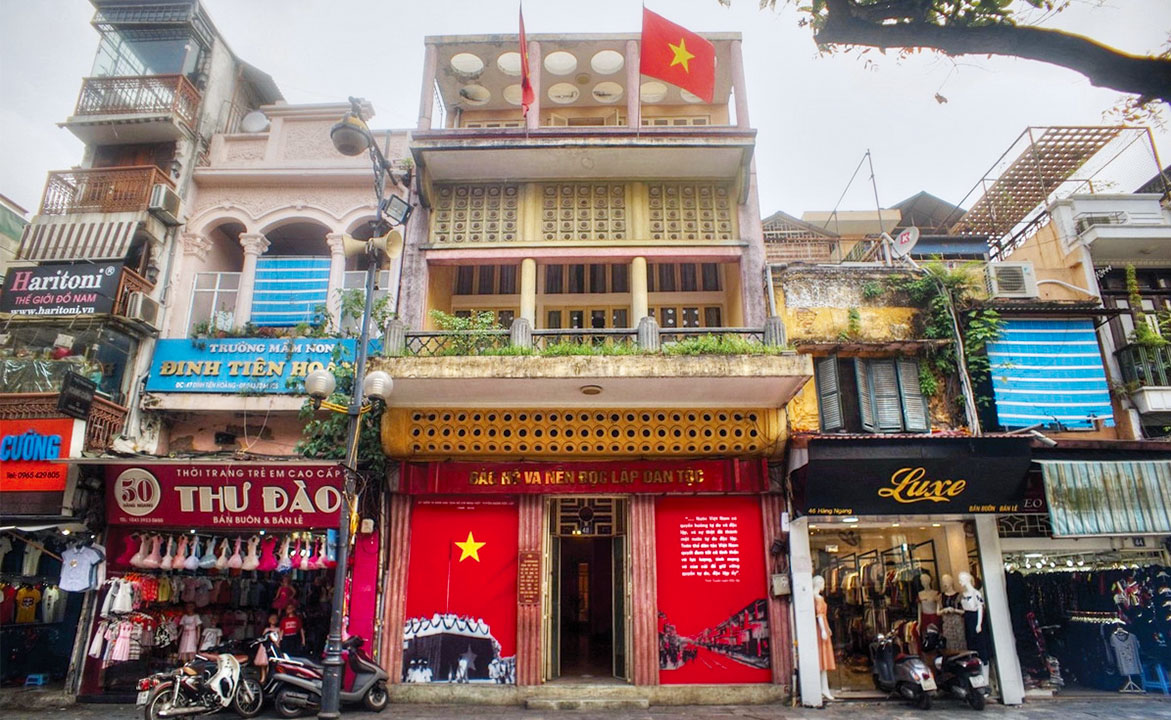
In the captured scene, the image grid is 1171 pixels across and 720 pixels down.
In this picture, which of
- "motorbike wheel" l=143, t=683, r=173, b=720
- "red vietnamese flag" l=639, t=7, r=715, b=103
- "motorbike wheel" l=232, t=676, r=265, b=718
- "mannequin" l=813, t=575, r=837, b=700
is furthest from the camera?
"red vietnamese flag" l=639, t=7, r=715, b=103

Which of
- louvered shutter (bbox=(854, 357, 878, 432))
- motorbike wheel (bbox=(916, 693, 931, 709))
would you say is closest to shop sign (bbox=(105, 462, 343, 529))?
louvered shutter (bbox=(854, 357, 878, 432))

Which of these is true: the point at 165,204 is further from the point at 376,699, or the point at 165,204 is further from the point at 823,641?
the point at 823,641

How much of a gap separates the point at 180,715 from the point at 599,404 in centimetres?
761

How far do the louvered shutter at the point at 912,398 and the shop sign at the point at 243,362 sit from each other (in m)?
9.86

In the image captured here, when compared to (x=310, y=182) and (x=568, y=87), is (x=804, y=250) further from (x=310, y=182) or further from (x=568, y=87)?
(x=310, y=182)

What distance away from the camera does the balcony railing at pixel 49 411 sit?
34.2ft

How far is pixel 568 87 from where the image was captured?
574 inches

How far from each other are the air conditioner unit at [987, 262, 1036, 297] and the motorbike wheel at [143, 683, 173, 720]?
15403 mm

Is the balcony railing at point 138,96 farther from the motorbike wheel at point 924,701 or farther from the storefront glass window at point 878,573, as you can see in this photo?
the motorbike wheel at point 924,701

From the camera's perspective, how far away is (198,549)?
35.3 feet

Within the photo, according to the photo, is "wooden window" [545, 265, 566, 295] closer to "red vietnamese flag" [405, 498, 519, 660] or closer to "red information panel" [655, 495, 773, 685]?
"red vietnamese flag" [405, 498, 519, 660]

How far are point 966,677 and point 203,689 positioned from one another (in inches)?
446

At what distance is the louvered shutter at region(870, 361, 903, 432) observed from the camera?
1129 cm

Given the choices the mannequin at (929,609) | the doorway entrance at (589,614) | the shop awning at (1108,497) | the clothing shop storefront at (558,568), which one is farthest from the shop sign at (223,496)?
the shop awning at (1108,497)
